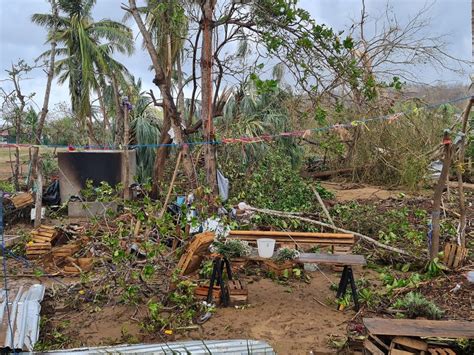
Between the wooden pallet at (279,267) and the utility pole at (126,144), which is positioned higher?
the utility pole at (126,144)

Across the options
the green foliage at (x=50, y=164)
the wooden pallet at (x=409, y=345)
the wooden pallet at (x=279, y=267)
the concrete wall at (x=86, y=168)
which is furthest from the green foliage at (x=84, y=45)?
the wooden pallet at (x=409, y=345)

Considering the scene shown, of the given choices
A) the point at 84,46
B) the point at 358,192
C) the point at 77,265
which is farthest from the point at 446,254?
the point at 84,46

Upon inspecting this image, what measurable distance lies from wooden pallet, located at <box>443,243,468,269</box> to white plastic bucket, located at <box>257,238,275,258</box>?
7.93ft

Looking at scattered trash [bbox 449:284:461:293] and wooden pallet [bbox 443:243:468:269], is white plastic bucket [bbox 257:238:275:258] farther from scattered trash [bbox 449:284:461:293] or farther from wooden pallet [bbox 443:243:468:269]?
wooden pallet [bbox 443:243:468:269]

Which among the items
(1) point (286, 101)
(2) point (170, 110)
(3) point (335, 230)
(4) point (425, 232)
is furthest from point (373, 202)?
(2) point (170, 110)

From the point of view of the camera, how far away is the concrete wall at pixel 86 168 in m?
9.78

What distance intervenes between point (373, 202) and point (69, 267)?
668cm

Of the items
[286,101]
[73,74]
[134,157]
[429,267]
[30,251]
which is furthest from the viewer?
[73,74]

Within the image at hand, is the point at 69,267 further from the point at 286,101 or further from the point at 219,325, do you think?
the point at 286,101

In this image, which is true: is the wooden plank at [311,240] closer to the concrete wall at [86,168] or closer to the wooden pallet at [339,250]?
the wooden pallet at [339,250]

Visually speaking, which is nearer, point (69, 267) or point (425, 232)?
point (69, 267)

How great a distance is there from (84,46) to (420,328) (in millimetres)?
17284

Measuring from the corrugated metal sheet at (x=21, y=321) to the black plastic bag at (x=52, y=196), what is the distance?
5530 mm

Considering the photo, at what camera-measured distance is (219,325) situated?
438cm
